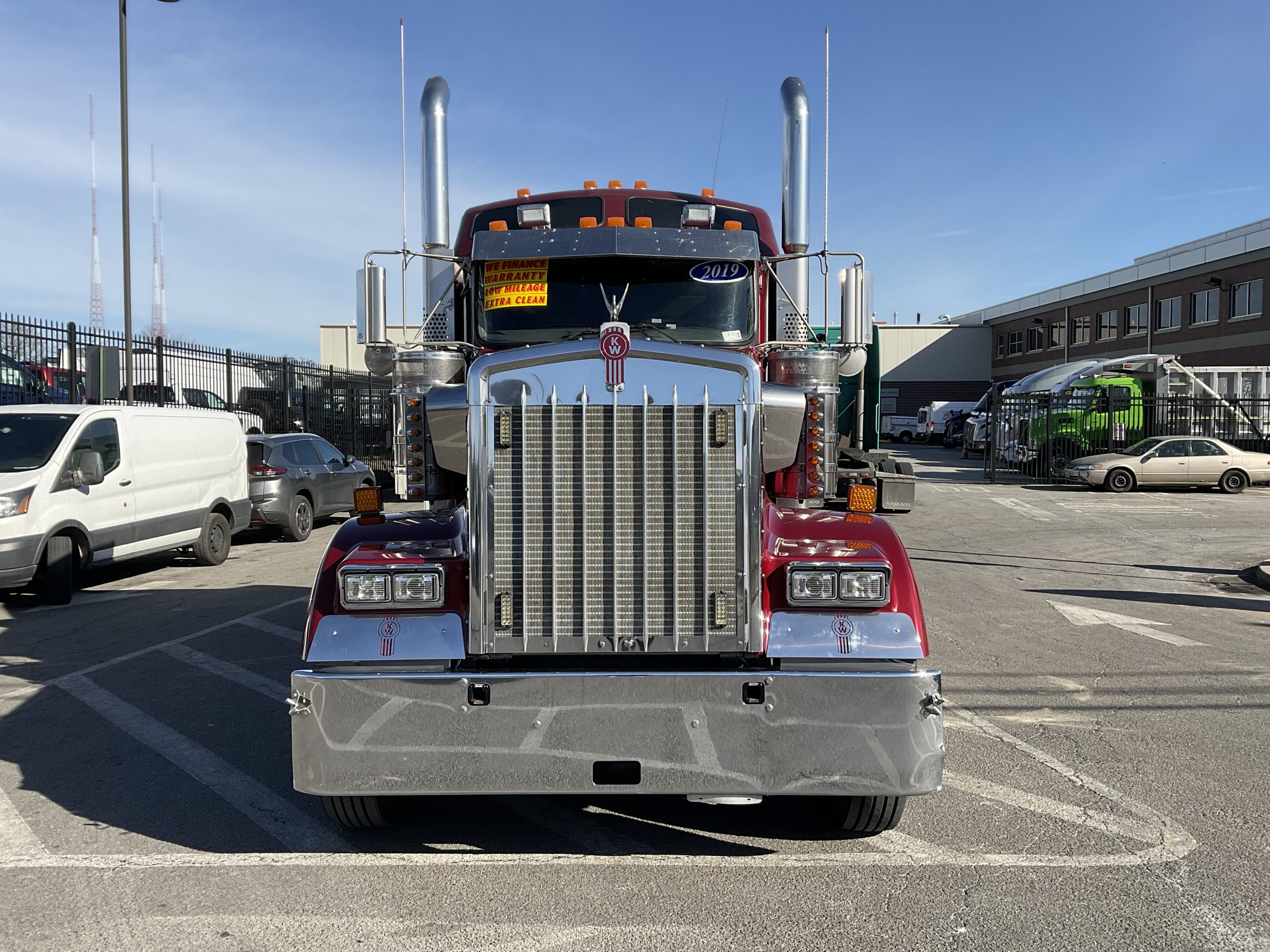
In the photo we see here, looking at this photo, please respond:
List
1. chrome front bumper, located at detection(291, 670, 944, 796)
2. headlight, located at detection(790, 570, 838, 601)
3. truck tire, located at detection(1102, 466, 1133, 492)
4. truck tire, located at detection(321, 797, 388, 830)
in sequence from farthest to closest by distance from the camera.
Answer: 1. truck tire, located at detection(1102, 466, 1133, 492)
2. truck tire, located at detection(321, 797, 388, 830)
3. headlight, located at detection(790, 570, 838, 601)
4. chrome front bumper, located at detection(291, 670, 944, 796)

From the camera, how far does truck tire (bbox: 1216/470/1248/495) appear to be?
Result: 21.9 meters

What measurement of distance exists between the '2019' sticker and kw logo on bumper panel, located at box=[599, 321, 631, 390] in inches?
68.6

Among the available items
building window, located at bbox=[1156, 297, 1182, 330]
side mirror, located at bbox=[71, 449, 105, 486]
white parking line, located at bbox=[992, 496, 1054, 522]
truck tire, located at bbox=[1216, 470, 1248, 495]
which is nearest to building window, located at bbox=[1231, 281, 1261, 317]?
building window, located at bbox=[1156, 297, 1182, 330]

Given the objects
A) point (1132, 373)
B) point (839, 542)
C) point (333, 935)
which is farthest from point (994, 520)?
point (333, 935)

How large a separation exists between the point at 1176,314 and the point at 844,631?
43022 mm

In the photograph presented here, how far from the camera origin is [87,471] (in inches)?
369

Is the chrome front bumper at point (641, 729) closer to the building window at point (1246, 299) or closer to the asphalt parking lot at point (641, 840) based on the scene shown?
the asphalt parking lot at point (641, 840)

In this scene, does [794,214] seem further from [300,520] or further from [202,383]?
[202,383]

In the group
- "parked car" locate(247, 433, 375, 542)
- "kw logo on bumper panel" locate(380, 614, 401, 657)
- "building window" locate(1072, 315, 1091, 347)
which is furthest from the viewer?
"building window" locate(1072, 315, 1091, 347)

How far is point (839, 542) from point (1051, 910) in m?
1.46

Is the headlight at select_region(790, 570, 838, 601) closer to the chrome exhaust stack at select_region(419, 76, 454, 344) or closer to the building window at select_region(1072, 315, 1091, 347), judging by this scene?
the chrome exhaust stack at select_region(419, 76, 454, 344)

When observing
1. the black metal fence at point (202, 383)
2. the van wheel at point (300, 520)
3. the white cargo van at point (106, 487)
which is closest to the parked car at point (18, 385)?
the black metal fence at point (202, 383)

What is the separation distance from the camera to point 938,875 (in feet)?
11.9

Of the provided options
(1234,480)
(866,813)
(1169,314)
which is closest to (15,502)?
(866,813)
